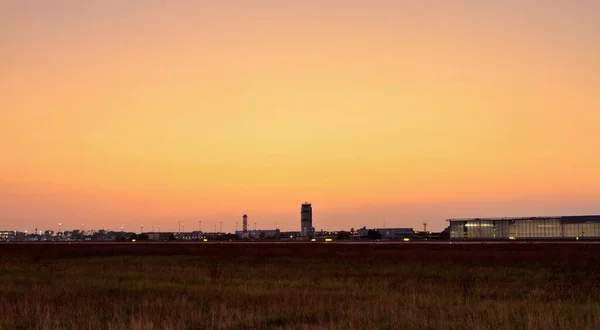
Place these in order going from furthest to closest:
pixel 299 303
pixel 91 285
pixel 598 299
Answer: pixel 91 285
pixel 598 299
pixel 299 303

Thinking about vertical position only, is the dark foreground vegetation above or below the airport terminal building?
above

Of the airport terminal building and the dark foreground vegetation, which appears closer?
the dark foreground vegetation

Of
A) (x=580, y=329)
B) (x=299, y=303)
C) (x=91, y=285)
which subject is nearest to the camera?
(x=580, y=329)

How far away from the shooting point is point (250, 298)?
22.1 m

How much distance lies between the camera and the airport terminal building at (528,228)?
156 m

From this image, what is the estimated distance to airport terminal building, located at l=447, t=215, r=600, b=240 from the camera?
155500 mm

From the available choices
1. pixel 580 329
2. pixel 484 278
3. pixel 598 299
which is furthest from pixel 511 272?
pixel 580 329

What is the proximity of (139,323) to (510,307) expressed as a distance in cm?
1155

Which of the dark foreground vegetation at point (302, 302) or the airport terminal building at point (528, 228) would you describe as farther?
the airport terminal building at point (528, 228)

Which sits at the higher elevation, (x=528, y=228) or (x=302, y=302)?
(x=302, y=302)

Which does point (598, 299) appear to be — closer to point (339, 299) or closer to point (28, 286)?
point (339, 299)

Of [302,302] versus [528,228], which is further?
[528,228]

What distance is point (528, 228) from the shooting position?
168 meters

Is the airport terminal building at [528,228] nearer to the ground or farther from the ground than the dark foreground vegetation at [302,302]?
nearer to the ground
